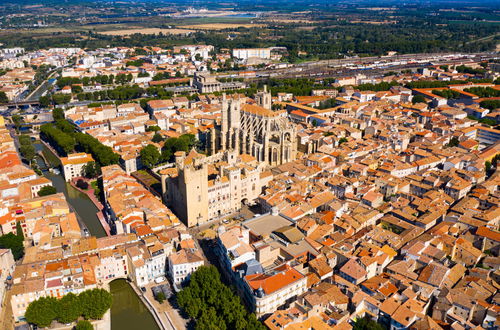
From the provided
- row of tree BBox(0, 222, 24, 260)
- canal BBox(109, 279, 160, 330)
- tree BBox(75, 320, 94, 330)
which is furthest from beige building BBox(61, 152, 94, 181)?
tree BBox(75, 320, 94, 330)

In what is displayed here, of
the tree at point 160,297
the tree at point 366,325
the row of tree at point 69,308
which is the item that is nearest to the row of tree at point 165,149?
the tree at point 160,297

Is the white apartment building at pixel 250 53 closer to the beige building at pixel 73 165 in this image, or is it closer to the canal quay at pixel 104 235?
the canal quay at pixel 104 235

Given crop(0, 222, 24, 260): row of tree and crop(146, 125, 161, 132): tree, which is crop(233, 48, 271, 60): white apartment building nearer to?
crop(146, 125, 161, 132): tree

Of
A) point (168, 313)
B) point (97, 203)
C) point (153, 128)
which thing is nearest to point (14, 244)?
point (97, 203)

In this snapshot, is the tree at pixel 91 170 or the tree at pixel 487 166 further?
the tree at pixel 91 170

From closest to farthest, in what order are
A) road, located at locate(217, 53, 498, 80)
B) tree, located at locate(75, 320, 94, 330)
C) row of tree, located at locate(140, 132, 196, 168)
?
tree, located at locate(75, 320, 94, 330) < row of tree, located at locate(140, 132, 196, 168) < road, located at locate(217, 53, 498, 80)

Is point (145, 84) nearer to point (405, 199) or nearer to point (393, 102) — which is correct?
point (393, 102)

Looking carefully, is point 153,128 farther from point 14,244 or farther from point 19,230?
point 14,244
